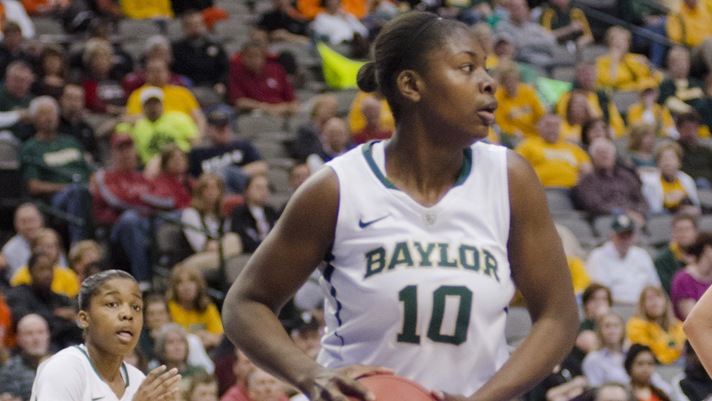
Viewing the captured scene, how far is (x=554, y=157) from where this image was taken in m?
11.4

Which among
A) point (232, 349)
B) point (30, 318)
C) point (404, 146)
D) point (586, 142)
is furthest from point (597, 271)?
point (404, 146)

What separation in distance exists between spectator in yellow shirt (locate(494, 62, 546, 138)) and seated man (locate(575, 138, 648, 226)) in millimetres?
855

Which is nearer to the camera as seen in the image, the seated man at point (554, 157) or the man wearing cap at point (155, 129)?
the man wearing cap at point (155, 129)

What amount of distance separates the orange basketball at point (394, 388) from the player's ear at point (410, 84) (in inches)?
25.0

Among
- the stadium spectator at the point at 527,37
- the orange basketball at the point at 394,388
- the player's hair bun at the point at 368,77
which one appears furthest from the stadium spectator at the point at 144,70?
the orange basketball at the point at 394,388

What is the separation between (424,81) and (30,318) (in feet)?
17.1

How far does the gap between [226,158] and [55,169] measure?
54.9 inches

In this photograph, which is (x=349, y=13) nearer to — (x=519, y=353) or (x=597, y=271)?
(x=597, y=271)

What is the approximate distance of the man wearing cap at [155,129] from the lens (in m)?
10.4

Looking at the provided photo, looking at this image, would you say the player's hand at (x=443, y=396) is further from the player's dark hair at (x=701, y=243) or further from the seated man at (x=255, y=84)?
the seated man at (x=255, y=84)

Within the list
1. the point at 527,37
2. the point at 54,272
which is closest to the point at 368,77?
the point at 54,272

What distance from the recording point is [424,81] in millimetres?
2953

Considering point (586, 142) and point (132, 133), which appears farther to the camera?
point (586, 142)

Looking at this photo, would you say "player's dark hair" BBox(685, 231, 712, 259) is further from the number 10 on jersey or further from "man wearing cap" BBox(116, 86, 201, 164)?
the number 10 on jersey
